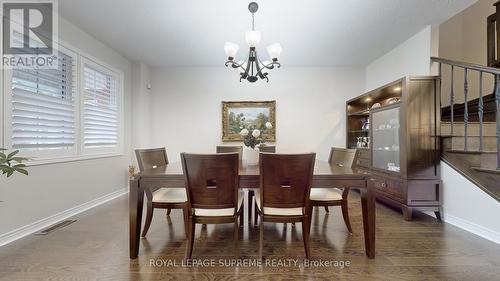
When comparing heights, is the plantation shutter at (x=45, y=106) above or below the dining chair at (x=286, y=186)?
above

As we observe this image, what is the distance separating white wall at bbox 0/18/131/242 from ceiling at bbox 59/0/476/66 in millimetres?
204

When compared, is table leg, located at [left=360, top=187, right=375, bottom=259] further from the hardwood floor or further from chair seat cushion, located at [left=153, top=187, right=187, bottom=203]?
chair seat cushion, located at [left=153, top=187, right=187, bottom=203]

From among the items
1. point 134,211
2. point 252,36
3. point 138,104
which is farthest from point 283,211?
point 138,104

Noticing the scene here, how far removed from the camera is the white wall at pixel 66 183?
2.26 metres

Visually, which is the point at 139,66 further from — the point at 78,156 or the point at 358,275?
the point at 358,275

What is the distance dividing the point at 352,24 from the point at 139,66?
372 cm

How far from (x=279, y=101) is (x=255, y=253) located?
3233 mm

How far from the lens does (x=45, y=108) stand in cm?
264

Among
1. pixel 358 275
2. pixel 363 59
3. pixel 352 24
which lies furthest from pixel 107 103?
pixel 363 59

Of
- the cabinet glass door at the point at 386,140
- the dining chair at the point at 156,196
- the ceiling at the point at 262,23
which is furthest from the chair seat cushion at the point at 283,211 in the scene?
the ceiling at the point at 262,23

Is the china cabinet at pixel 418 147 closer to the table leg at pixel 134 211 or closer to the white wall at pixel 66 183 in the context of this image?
the table leg at pixel 134 211

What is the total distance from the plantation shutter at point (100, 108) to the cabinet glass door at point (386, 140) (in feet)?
13.9

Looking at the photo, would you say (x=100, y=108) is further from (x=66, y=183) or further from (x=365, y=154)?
(x=365, y=154)

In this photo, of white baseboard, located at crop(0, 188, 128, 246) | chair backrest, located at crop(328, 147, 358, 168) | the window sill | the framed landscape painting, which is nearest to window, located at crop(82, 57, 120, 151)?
the window sill
